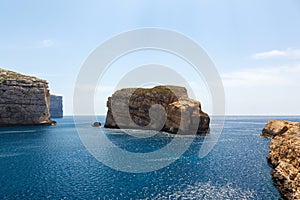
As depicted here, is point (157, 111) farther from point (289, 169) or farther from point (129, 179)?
point (289, 169)

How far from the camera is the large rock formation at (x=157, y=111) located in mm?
108662

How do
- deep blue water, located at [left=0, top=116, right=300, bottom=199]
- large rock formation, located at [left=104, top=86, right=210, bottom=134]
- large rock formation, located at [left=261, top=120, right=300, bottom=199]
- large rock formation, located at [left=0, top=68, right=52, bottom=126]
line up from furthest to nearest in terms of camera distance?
large rock formation, located at [left=0, top=68, right=52, bottom=126] → large rock formation, located at [left=104, top=86, right=210, bottom=134] → deep blue water, located at [left=0, top=116, right=300, bottom=199] → large rock formation, located at [left=261, top=120, right=300, bottom=199]

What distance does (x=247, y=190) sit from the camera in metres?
36.1

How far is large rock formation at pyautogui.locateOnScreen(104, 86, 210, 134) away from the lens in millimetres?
108662

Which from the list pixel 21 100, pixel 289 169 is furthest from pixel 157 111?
pixel 289 169

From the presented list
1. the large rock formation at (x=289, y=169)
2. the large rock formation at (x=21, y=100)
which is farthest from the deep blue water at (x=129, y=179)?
the large rock formation at (x=21, y=100)

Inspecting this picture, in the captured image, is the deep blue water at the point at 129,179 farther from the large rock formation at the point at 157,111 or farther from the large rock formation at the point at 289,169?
the large rock formation at the point at 157,111

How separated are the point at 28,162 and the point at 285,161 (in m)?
58.2

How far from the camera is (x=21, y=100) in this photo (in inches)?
5290

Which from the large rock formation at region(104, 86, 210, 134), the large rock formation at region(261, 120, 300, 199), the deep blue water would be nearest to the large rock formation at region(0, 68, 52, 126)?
the large rock formation at region(104, 86, 210, 134)

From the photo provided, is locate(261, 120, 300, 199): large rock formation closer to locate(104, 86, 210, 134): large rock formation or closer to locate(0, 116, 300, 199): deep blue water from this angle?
locate(0, 116, 300, 199): deep blue water

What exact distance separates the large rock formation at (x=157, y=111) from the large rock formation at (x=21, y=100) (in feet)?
152

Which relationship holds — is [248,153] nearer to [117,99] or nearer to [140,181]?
[140,181]

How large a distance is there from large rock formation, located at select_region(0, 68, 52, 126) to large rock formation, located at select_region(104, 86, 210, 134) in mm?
46217
